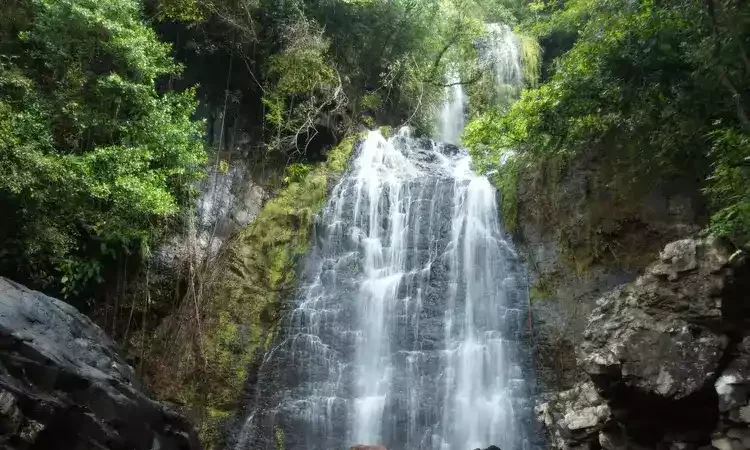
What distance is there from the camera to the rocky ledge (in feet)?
19.6

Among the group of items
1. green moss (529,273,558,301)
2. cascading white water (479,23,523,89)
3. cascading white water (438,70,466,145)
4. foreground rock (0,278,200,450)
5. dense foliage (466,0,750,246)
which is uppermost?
cascading white water (479,23,523,89)

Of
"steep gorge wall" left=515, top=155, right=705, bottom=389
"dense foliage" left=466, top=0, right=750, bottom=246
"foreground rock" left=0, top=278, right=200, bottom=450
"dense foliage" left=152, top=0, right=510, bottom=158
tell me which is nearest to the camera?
"dense foliage" left=466, top=0, right=750, bottom=246

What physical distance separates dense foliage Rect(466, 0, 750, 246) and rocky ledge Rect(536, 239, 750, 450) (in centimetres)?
60

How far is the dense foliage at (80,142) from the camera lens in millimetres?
9727

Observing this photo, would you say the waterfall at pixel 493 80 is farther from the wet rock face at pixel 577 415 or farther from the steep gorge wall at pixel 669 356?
the wet rock face at pixel 577 415

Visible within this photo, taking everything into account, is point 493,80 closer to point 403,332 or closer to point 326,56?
point 326,56

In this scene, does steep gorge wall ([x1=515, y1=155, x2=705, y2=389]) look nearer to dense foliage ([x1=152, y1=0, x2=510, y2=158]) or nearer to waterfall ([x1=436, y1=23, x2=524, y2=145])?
dense foliage ([x1=152, y1=0, x2=510, y2=158])

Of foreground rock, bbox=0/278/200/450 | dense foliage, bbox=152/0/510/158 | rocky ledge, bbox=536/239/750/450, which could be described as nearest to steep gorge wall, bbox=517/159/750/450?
rocky ledge, bbox=536/239/750/450

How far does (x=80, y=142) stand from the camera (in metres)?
11.2

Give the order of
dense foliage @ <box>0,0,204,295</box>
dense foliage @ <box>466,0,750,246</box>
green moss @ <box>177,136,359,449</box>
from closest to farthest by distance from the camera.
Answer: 1. dense foliage @ <box>466,0,750,246</box>
2. dense foliage @ <box>0,0,204,295</box>
3. green moss @ <box>177,136,359,449</box>

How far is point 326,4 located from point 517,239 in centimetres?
867

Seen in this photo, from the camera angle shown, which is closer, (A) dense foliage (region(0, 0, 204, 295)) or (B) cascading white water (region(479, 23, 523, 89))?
(A) dense foliage (region(0, 0, 204, 295))

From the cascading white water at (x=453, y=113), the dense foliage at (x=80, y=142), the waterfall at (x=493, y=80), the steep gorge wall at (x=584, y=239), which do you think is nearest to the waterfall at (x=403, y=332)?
the steep gorge wall at (x=584, y=239)

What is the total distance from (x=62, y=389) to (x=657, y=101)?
8.82 m
